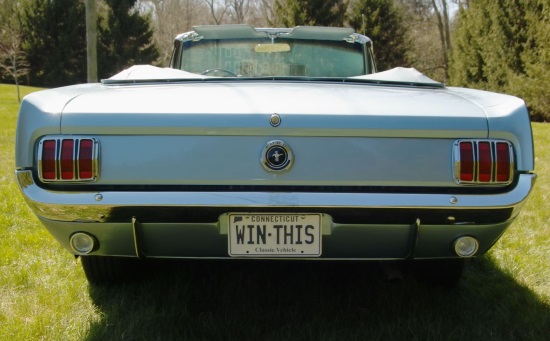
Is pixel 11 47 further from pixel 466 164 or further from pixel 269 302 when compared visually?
pixel 466 164

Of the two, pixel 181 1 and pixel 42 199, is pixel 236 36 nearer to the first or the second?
pixel 42 199

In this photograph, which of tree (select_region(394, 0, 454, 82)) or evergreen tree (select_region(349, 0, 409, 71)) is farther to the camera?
tree (select_region(394, 0, 454, 82))

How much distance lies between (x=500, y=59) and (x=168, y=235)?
54.2ft

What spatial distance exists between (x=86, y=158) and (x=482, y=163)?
155cm

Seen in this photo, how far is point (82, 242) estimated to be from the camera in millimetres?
2270

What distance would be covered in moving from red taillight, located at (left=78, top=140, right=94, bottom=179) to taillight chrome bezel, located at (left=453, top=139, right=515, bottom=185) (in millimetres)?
1422

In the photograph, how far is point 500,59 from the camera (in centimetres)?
1652

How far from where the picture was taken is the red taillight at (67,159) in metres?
2.10

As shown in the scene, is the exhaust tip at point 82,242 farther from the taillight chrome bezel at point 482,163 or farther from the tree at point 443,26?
the tree at point 443,26

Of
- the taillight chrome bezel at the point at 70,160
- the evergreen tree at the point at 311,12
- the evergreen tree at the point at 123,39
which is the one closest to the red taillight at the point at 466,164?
the taillight chrome bezel at the point at 70,160

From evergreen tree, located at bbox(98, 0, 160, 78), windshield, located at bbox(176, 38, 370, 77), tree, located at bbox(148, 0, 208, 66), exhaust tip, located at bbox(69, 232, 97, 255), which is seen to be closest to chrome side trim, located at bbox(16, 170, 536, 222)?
exhaust tip, located at bbox(69, 232, 97, 255)

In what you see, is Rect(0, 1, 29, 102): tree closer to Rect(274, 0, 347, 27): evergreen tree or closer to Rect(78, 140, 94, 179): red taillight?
Rect(274, 0, 347, 27): evergreen tree

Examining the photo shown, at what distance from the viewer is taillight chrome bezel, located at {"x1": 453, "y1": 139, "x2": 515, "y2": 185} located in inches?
83.4

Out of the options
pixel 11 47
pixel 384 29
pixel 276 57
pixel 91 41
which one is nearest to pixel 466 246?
pixel 276 57
